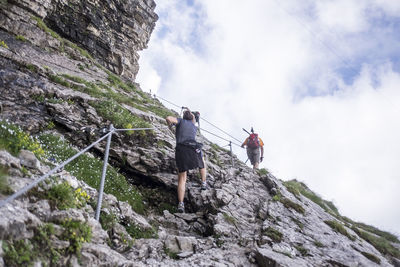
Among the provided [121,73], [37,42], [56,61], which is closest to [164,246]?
[56,61]

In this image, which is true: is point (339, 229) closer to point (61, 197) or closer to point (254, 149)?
point (254, 149)

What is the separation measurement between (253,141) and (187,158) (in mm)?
9767

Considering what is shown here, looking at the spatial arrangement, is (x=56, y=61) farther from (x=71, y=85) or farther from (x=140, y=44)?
(x=140, y=44)

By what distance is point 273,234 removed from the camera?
8.17 meters

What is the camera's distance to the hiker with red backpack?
17828 millimetres

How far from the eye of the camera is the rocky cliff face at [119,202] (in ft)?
12.7

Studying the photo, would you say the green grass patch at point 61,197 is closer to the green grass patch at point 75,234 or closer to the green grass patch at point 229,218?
the green grass patch at point 75,234

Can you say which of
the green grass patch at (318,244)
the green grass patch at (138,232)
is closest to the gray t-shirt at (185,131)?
the green grass patch at (138,232)

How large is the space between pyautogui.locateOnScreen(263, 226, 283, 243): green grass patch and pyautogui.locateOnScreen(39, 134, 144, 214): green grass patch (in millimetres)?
4359

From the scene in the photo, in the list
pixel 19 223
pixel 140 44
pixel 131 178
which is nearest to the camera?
pixel 19 223

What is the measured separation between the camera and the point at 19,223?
3248 mm

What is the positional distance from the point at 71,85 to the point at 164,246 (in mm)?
10109

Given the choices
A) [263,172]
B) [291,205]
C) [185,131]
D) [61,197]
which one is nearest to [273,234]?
[291,205]

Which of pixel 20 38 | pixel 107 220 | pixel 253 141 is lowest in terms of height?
pixel 107 220
